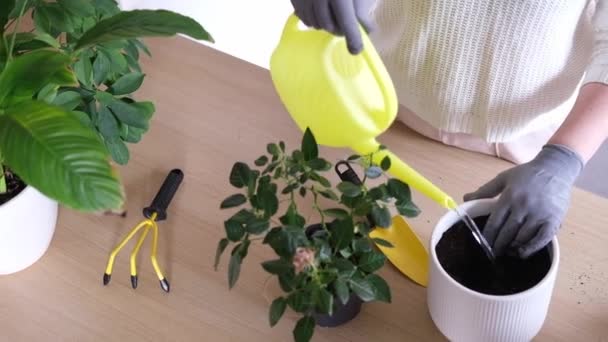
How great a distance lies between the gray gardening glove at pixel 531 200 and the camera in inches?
27.6

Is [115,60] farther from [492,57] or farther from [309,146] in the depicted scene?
[492,57]

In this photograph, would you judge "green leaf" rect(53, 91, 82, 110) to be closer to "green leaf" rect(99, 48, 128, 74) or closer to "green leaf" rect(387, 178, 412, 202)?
"green leaf" rect(99, 48, 128, 74)

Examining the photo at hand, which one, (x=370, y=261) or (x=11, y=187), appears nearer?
(x=370, y=261)

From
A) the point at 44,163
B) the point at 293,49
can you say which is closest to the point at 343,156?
the point at 293,49

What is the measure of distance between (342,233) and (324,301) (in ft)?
0.22

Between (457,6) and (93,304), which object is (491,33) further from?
(93,304)

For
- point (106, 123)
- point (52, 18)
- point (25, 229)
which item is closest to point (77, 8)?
point (52, 18)

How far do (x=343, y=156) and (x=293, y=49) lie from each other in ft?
0.63

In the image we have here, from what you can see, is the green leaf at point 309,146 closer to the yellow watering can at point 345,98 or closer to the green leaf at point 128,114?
the yellow watering can at point 345,98

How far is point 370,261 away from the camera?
2.05ft

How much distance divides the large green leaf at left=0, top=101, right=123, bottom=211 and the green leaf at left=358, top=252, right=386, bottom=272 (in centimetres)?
22

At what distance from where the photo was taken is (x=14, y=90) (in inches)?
25.8

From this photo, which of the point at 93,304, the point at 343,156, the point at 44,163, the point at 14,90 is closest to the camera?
the point at 44,163

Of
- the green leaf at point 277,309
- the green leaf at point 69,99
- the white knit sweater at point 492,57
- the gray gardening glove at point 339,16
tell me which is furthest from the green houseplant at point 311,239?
the white knit sweater at point 492,57
